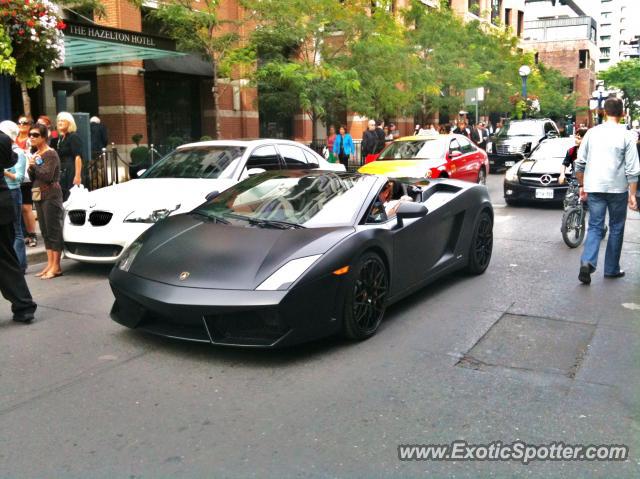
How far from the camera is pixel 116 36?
14297 millimetres

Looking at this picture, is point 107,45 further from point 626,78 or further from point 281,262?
point 626,78

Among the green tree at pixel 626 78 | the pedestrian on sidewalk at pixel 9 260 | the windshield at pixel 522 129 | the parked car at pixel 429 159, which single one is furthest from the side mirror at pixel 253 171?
the green tree at pixel 626 78

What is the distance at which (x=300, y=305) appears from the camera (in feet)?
15.5

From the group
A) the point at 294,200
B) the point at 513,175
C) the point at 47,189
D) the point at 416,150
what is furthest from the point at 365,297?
the point at 416,150

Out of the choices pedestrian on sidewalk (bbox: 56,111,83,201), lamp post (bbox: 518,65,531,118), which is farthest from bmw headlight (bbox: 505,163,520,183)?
lamp post (bbox: 518,65,531,118)

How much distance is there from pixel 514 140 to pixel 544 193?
38.1ft

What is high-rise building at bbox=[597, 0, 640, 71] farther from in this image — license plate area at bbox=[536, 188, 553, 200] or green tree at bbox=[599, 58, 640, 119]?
license plate area at bbox=[536, 188, 553, 200]

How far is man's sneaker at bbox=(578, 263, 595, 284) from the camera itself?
7395 millimetres

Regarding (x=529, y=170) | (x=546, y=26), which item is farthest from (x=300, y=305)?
(x=546, y=26)

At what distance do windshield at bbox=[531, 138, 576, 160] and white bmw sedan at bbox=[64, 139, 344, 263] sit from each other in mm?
6733

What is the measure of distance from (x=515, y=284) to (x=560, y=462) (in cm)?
418

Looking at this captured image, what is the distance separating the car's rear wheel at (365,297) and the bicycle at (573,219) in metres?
4.92

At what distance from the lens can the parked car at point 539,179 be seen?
13812mm

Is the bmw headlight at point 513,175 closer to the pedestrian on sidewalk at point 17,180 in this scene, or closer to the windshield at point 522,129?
the pedestrian on sidewalk at point 17,180
